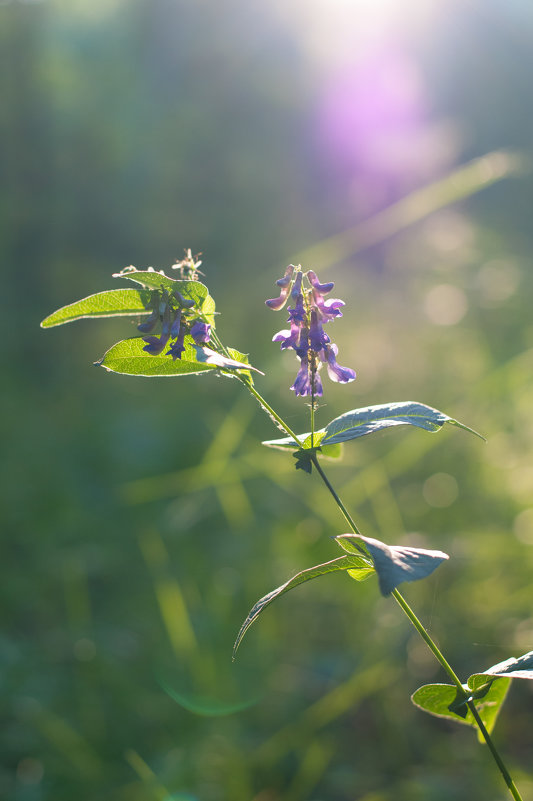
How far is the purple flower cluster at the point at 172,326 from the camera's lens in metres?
0.49

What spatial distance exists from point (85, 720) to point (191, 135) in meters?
2.81

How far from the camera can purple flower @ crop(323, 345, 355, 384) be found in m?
0.54

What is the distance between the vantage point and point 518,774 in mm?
1223

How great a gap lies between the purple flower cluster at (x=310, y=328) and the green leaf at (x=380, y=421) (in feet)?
0.11

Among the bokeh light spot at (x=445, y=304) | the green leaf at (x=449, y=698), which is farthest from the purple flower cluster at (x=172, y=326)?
the bokeh light spot at (x=445, y=304)

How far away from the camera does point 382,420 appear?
50 cm

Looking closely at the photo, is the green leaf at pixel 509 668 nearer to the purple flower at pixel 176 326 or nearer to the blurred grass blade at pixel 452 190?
the purple flower at pixel 176 326

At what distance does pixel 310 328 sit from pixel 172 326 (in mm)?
114

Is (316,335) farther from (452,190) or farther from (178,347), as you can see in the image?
(452,190)

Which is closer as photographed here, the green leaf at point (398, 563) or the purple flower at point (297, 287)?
the green leaf at point (398, 563)

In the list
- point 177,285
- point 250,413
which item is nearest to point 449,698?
point 177,285

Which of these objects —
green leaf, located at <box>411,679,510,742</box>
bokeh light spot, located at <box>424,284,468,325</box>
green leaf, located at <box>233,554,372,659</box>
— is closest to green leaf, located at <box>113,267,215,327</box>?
green leaf, located at <box>233,554,372,659</box>

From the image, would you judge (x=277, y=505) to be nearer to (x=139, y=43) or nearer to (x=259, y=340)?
(x=259, y=340)

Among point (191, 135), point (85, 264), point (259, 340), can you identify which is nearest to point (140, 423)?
point (259, 340)
